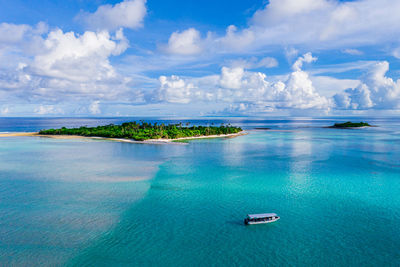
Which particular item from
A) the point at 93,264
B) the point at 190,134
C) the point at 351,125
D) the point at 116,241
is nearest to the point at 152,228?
the point at 116,241

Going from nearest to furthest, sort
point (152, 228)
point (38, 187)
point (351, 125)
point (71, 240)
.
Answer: point (71, 240) → point (152, 228) → point (38, 187) → point (351, 125)

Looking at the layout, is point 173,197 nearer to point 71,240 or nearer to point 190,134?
point 71,240

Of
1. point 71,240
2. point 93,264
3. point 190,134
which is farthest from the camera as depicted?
point 190,134

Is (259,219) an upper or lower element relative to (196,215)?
upper

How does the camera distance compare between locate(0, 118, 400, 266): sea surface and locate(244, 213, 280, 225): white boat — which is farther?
locate(244, 213, 280, 225): white boat

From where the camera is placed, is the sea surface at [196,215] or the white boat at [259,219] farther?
the white boat at [259,219]

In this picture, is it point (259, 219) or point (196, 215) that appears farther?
point (196, 215)

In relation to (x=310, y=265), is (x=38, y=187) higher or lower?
higher

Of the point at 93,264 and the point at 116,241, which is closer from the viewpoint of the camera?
the point at 93,264
